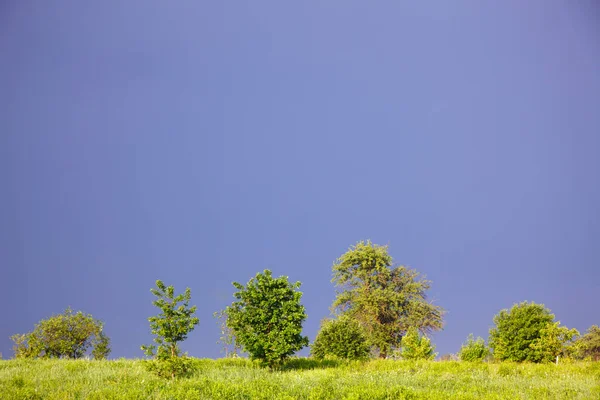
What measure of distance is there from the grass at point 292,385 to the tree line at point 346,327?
239 centimetres

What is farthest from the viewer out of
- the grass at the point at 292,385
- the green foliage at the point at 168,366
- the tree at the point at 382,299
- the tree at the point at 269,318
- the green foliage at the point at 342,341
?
the tree at the point at 382,299

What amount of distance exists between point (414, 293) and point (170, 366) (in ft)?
111

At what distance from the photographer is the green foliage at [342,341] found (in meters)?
29.8

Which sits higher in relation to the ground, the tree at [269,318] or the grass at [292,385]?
the tree at [269,318]

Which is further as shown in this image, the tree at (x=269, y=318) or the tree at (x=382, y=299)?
the tree at (x=382, y=299)

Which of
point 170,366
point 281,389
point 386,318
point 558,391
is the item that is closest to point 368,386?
point 281,389

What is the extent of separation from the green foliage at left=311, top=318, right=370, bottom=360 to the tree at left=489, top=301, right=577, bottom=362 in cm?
1185

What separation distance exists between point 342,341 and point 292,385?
1502 centimetres

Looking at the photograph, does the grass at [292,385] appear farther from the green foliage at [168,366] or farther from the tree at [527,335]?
the tree at [527,335]

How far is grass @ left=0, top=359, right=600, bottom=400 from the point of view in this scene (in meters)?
13.9

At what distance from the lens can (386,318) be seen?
4553cm

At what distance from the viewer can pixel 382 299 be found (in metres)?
44.0

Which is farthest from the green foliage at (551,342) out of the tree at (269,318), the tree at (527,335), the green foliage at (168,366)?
the green foliage at (168,366)

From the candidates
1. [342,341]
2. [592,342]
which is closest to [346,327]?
[342,341]
